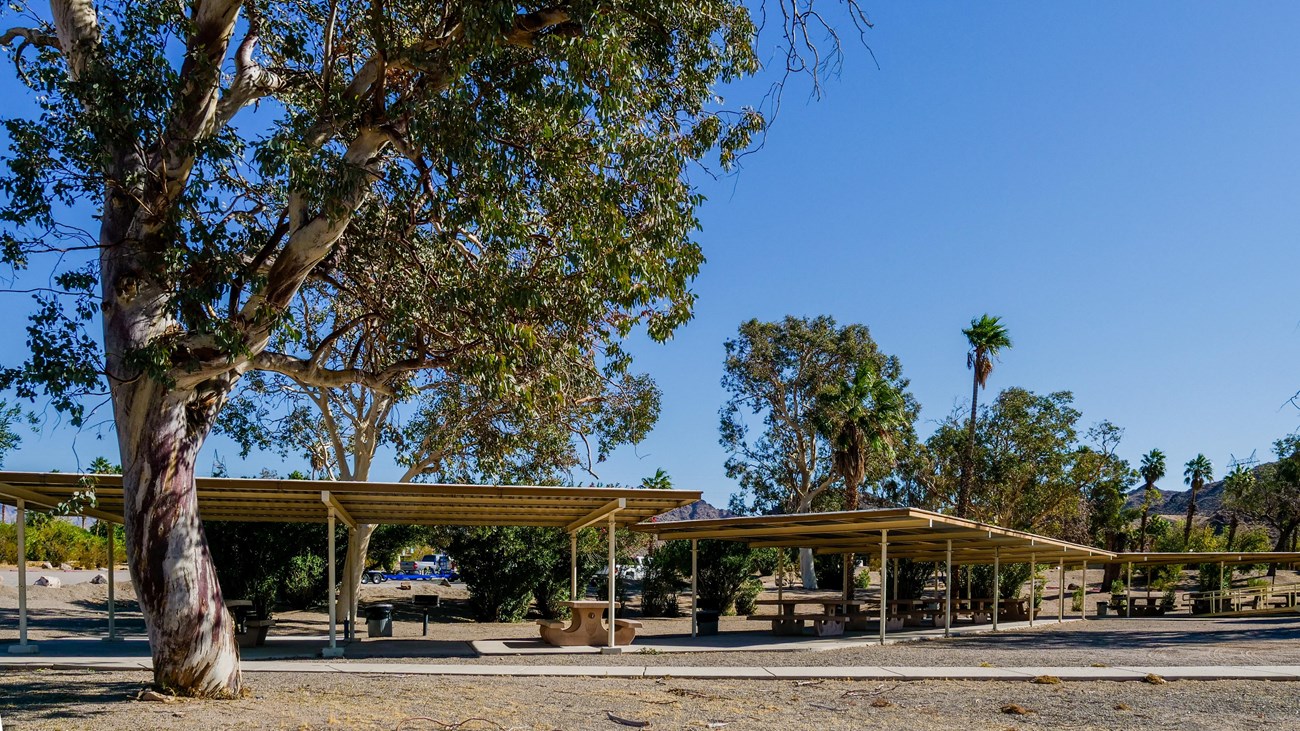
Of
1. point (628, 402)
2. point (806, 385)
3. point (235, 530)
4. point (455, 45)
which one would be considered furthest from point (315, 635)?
point (806, 385)

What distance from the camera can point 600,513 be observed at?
17.5 m

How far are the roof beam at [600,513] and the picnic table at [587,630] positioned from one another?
1537 millimetres

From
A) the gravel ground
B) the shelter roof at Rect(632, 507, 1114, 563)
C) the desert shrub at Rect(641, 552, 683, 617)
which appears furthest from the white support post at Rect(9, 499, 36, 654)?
the desert shrub at Rect(641, 552, 683, 617)

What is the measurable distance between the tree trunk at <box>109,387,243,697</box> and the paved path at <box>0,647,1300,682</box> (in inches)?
134

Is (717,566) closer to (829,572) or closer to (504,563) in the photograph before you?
(504,563)

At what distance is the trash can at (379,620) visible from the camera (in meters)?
19.7

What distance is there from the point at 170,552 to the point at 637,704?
4908 mm

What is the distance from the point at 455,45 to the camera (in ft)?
31.9

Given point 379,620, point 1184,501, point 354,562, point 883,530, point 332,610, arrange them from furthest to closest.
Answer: point 1184,501
point 354,562
point 379,620
point 883,530
point 332,610

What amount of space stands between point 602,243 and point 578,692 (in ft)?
17.0

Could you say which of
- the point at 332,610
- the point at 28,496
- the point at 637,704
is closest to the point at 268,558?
the point at 28,496

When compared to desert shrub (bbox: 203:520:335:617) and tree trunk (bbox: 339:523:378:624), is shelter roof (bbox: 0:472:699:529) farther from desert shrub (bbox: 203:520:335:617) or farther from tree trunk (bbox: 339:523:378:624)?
desert shrub (bbox: 203:520:335:617)

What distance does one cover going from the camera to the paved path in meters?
13.0

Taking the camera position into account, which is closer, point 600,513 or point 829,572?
point 600,513
